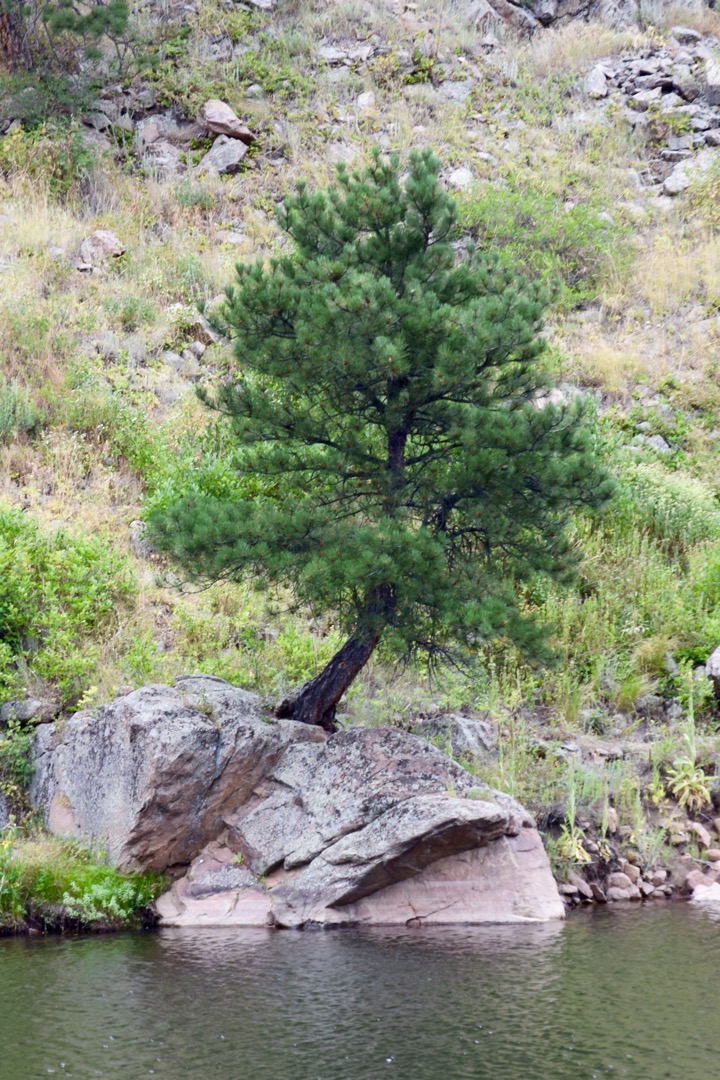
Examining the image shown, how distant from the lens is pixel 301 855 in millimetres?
7895

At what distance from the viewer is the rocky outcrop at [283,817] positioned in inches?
303

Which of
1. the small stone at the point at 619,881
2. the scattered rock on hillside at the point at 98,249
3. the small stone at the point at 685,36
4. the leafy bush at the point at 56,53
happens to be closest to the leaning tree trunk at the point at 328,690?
the small stone at the point at 619,881

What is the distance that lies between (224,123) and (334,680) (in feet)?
50.6

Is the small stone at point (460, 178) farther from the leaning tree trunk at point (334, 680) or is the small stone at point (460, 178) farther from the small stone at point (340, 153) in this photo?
the leaning tree trunk at point (334, 680)

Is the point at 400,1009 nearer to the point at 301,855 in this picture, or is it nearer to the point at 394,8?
the point at 301,855

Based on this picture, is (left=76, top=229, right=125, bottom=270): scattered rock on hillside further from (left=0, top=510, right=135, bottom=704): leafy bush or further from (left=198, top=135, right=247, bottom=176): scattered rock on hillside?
(left=0, top=510, right=135, bottom=704): leafy bush

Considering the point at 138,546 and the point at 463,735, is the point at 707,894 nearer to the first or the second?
the point at 463,735

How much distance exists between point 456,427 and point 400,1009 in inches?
165

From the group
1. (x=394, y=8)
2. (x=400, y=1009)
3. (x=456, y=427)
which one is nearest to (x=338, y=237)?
(x=456, y=427)

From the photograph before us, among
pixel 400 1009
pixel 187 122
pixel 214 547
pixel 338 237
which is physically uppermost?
pixel 187 122

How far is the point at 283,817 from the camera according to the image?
8.25 meters

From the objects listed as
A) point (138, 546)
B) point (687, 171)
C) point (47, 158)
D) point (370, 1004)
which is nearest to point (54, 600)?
point (138, 546)

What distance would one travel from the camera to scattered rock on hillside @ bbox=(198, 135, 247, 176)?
67.2ft

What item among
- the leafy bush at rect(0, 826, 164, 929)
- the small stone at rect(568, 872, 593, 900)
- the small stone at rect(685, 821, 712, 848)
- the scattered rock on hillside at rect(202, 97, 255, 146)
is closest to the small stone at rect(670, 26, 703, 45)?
the scattered rock on hillside at rect(202, 97, 255, 146)
